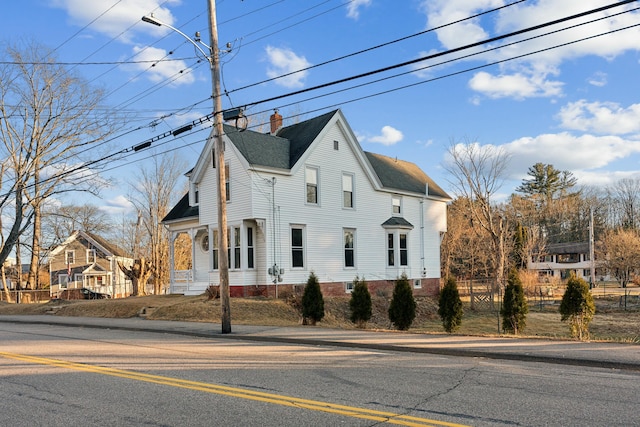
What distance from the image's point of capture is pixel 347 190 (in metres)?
28.3

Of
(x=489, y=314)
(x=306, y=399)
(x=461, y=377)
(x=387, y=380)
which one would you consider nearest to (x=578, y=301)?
Answer: (x=461, y=377)

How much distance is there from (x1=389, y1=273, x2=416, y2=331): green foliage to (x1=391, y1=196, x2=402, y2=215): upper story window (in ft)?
45.4

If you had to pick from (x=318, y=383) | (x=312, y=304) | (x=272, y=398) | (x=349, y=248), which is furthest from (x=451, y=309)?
(x=349, y=248)

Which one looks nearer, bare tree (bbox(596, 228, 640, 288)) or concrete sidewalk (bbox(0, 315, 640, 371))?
concrete sidewalk (bbox(0, 315, 640, 371))

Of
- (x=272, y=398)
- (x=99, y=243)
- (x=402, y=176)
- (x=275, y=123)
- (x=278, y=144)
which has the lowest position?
(x=272, y=398)

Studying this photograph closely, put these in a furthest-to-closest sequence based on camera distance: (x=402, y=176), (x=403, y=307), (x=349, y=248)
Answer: (x=402, y=176)
(x=349, y=248)
(x=403, y=307)

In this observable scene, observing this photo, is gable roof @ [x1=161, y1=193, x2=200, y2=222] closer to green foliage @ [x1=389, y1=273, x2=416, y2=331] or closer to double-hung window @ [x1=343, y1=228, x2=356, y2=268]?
double-hung window @ [x1=343, y1=228, x2=356, y2=268]

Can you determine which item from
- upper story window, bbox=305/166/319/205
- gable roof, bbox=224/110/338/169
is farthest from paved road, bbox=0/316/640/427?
upper story window, bbox=305/166/319/205

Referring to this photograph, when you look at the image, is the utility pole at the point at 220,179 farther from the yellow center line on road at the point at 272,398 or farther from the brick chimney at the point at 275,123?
the brick chimney at the point at 275,123

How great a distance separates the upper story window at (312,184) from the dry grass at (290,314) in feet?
16.7

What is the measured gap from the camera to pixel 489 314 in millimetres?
31875

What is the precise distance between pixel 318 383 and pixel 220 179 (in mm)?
8751

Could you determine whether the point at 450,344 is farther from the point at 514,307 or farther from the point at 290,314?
the point at 290,314

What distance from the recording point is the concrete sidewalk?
9.65 metres
